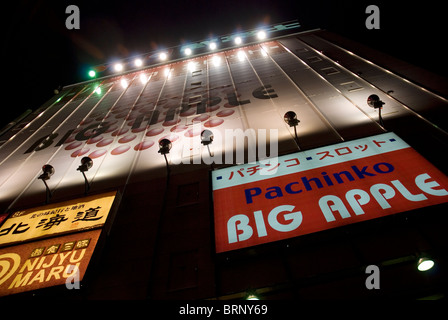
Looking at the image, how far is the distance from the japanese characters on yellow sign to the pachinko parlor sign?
6.50 ft

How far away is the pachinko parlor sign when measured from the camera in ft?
10.4

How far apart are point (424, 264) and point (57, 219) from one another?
5182 mm

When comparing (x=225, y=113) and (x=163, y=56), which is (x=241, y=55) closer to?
(x=163, y=56)

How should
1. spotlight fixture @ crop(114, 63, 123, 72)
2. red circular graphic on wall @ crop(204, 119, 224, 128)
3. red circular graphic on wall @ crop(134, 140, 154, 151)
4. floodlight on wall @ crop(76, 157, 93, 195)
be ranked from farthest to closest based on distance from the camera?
spotlight fixture @ crop(114, 63, 123, 72), red circular graphic on wall @ crop(204, 119, 224, 128), red circular graphic on wall @ crop(134, 140, 154, 151), floodlight on wall @ crop(76, 157, 93, 195)

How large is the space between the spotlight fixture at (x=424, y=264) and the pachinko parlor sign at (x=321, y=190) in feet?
1.89

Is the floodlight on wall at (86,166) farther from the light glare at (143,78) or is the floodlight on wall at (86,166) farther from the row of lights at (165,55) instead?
the row of lights at (165,55)

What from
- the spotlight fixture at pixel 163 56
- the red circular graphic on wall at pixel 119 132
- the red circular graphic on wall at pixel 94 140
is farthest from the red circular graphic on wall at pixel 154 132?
the spotlight fixture at pixel 163 56

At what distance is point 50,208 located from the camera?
175 inches

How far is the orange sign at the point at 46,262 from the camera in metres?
3.27

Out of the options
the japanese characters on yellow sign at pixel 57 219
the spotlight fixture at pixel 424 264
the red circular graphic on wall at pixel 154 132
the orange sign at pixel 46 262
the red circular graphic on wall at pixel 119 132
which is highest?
the red circular graphic on wall at pixel 119 132

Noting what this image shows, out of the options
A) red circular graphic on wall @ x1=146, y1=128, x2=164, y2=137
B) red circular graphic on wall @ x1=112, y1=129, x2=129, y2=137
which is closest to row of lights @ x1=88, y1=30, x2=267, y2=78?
red circular graphic on wall @ x1=112, y1=129, x2=129, y2=137

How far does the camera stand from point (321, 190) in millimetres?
3604

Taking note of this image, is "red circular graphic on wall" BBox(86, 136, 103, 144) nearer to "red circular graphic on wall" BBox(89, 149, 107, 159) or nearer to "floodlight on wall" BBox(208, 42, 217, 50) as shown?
"red circular graphic on wall" BBox(89, 149, 107, 159)
